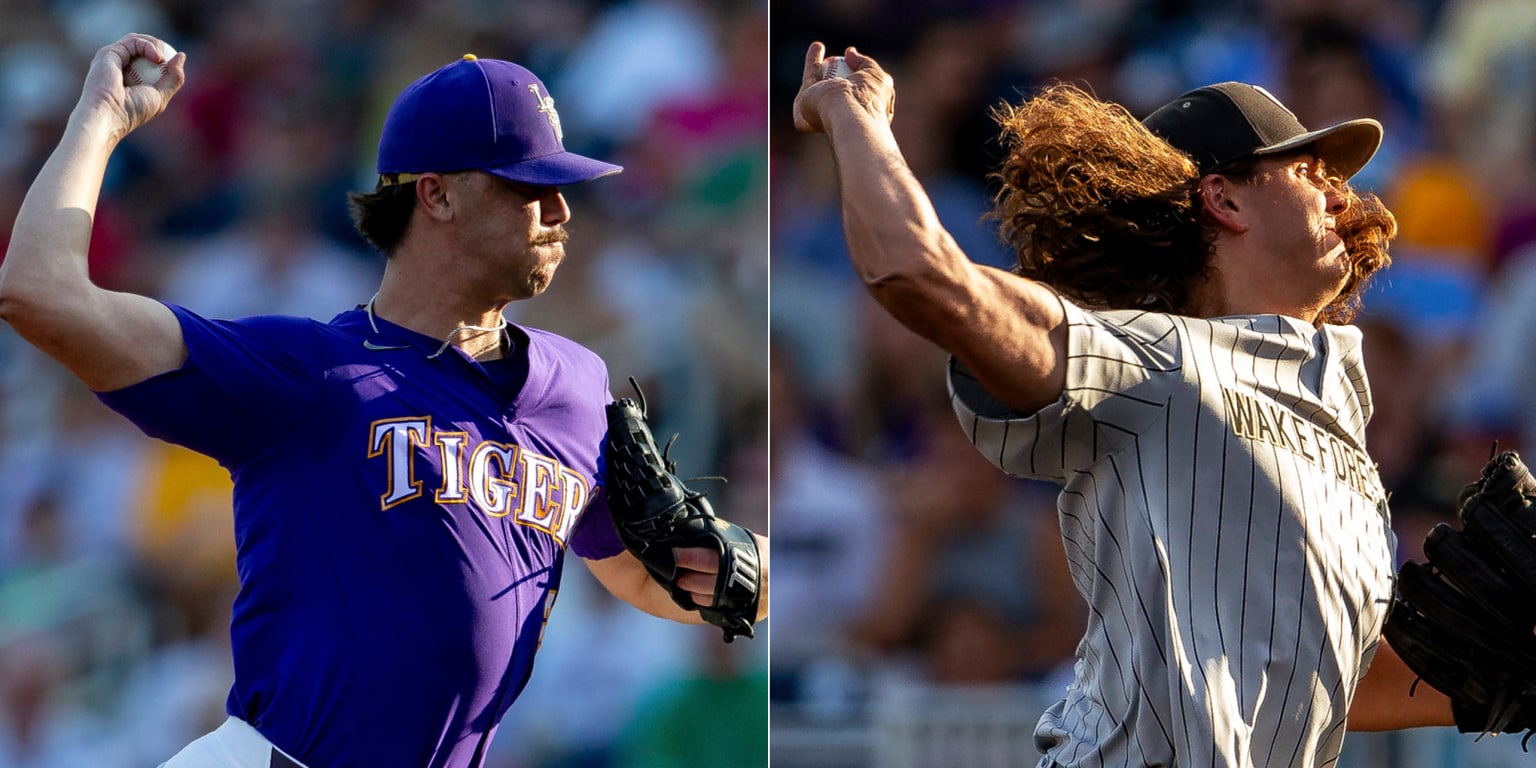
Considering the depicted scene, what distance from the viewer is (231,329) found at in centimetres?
276

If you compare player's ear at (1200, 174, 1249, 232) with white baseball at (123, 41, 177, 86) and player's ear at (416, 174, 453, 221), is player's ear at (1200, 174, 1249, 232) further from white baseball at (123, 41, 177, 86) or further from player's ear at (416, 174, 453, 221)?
white baseball at (123, 41, 177, 86)

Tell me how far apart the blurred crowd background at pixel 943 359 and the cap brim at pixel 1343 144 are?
267 cm

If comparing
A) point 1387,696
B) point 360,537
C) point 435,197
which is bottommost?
point 1387,696

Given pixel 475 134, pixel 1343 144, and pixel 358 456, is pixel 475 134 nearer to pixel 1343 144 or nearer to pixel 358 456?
pixel 358 456

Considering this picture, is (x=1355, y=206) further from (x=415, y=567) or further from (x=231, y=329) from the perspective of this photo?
(x=231, y=329)

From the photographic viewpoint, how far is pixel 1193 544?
8.09 ft

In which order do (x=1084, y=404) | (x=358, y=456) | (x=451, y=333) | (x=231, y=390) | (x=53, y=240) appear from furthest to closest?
(x=451, y=333)
(x=358, y=456)
(x=231, y=390)
(x=53, y=240)
(x=1084, y=404)

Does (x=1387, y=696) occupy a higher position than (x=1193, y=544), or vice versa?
(x=1193, y=544)

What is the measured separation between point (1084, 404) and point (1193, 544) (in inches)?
11.1

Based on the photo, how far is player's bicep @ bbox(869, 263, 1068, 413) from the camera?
2232 mm

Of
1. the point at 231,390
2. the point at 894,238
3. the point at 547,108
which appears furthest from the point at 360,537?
the point at 894,238

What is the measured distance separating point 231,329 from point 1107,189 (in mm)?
1547

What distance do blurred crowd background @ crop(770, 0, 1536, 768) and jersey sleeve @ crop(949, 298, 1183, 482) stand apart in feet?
9.59

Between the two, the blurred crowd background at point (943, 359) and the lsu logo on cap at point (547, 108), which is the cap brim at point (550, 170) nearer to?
the lsu logo on cap at point (547, 108)
